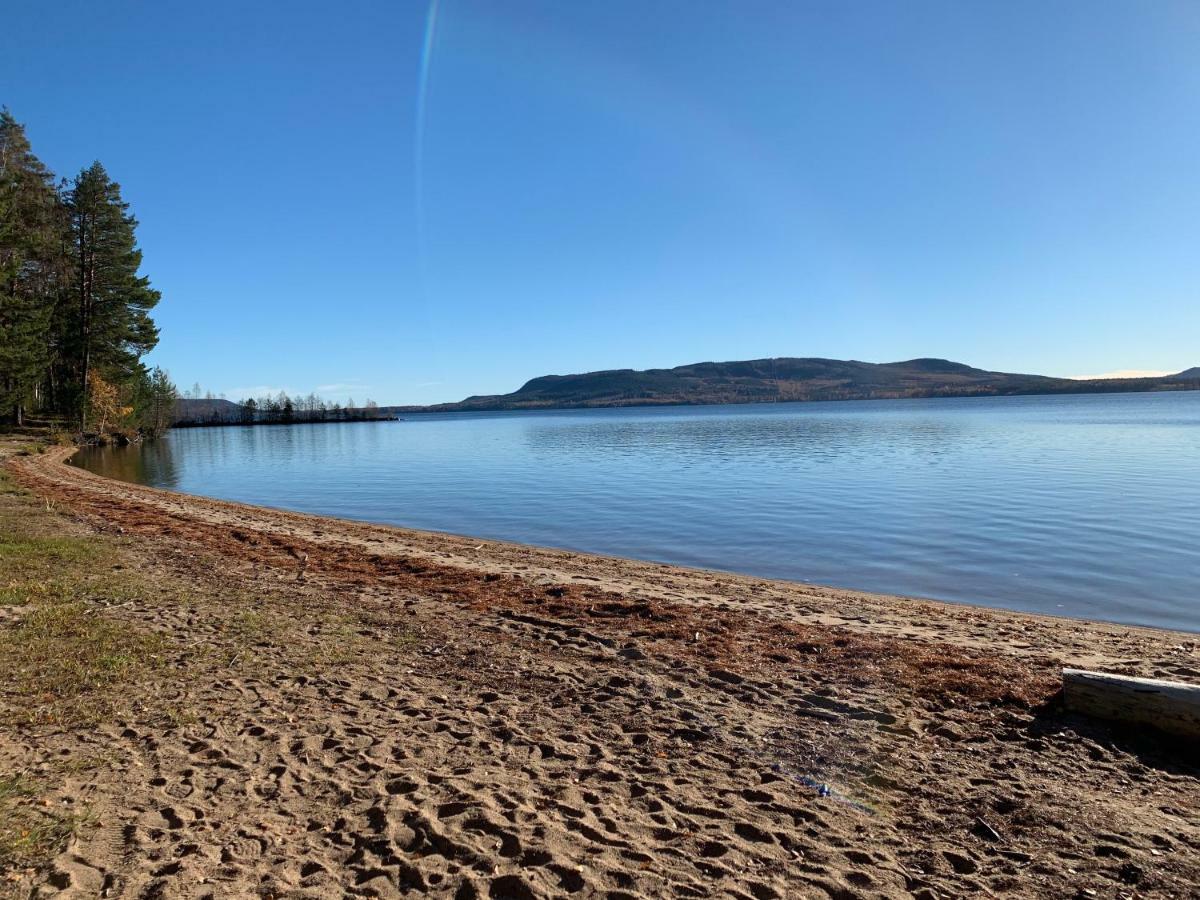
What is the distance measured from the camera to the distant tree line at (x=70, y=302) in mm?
38906

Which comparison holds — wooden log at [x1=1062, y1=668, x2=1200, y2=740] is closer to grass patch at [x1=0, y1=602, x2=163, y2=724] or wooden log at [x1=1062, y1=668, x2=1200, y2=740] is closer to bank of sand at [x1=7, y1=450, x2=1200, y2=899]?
bank of sand at [x1=7, y1=450, x2=1200, y2=899]

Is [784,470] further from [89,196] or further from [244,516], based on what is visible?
[89,196]

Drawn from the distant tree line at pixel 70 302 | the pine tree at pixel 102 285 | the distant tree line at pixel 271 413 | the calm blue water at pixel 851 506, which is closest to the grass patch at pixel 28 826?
the calm blue water at pixel 851 506

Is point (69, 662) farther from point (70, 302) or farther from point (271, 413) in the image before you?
point (271, 413)

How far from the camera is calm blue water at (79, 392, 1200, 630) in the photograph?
14016 millimetres

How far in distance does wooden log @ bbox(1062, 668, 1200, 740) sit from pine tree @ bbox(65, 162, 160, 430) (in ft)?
190

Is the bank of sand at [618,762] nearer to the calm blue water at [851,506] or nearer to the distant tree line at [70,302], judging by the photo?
the calm blue water at [851,506]

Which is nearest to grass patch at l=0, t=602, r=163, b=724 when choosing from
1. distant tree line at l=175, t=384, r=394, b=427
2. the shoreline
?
the shoreline

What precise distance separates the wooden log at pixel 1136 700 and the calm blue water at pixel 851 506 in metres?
6.30

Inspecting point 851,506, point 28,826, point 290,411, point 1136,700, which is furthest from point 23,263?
point 290,411

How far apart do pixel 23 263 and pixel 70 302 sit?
6.80 m

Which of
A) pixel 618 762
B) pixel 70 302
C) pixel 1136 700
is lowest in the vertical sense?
pixel 618 762

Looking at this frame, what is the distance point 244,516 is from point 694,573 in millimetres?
14462

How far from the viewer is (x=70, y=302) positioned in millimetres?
49188
